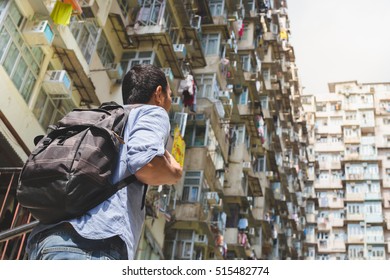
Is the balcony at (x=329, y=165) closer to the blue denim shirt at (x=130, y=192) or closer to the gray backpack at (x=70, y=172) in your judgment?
the blue denim shirt at (x=130, y=192)

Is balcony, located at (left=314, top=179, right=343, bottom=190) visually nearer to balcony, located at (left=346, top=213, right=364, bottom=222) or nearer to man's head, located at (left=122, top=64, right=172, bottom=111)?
balcony, located at (left=346, top=213, right=364, bottom=222)

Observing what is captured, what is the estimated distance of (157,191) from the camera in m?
16.7

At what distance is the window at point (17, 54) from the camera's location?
1145 cm

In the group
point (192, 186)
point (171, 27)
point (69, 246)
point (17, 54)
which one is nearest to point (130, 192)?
point (69, 246)

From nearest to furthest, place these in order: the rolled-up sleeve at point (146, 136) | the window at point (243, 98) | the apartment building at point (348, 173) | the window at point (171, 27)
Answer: the rolled-up sleeve at point (146, 136) < the window at point (171, 27) < the window at point (243, 98) < the apartment building at point (348, 173)

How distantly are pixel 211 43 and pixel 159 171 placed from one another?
73.7 ft

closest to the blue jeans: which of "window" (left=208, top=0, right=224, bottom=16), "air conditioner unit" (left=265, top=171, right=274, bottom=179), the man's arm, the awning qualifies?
the man's arm

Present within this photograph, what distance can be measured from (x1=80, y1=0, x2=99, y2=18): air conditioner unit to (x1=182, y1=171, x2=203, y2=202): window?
7.96m

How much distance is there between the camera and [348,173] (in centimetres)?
5003

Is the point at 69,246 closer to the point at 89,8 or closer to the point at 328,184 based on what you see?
the point at 89,8

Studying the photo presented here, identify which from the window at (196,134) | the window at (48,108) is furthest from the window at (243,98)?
the window at (48,108)

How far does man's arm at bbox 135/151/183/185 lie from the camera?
2383 mm

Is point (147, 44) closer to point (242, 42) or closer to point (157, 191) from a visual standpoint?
point (157, 191)

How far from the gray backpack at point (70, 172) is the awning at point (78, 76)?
11651mm
